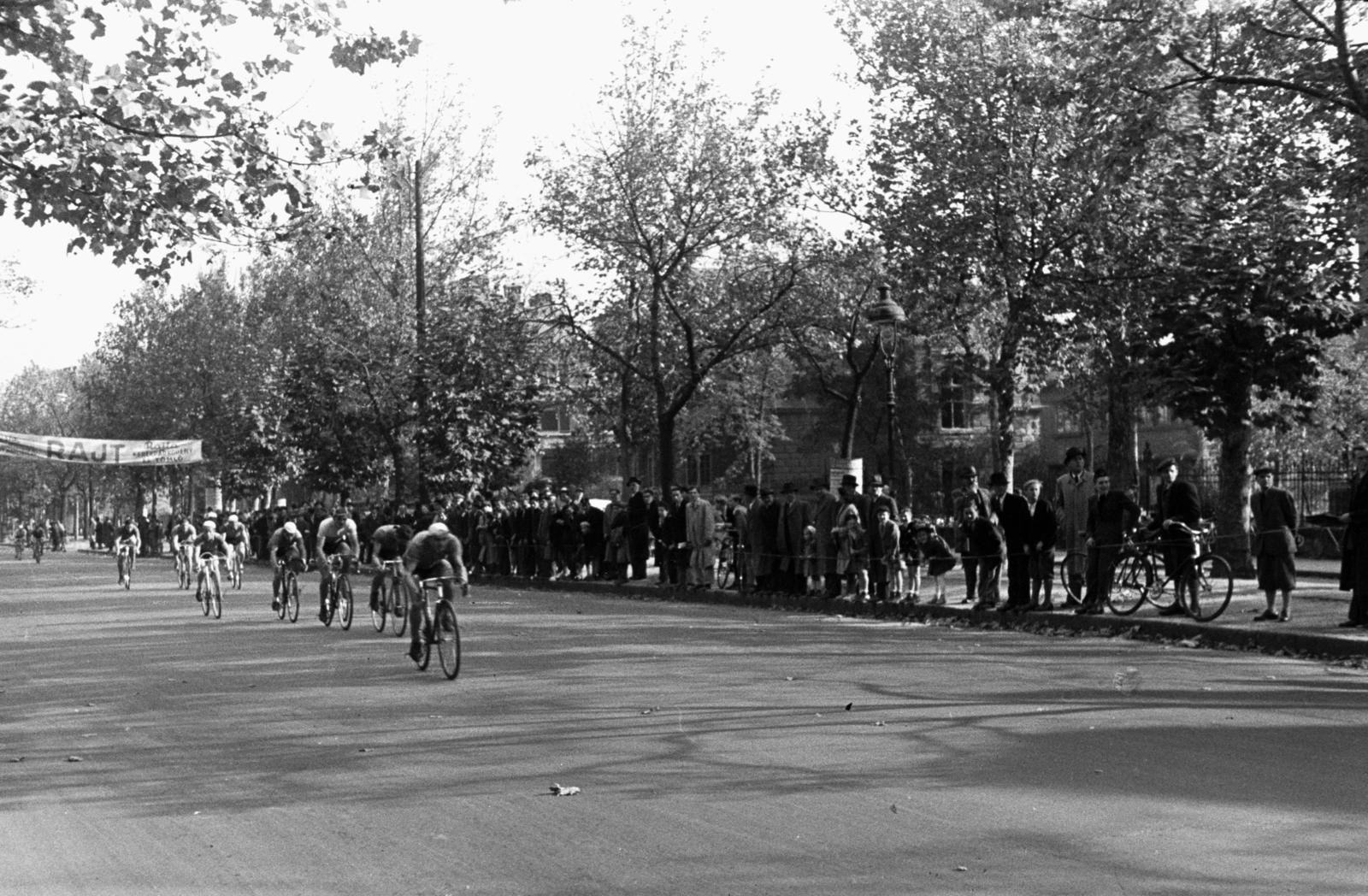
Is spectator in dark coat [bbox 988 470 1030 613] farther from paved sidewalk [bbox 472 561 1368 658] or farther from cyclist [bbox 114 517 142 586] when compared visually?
cyclist [bbox 114 517 142 586]

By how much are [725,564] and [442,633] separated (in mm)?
16367

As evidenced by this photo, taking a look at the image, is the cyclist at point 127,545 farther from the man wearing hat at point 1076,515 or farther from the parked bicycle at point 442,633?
the parked bicycle at point 442,633

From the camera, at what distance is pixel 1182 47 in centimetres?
1725

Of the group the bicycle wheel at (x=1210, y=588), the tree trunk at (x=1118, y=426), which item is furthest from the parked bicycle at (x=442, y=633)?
the tree trunk at (x=1118, y=426)

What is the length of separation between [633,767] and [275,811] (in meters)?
1.98

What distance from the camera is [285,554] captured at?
23.8 m

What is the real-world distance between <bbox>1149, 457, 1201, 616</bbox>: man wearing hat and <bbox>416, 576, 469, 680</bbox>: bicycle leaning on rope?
8.27 meters

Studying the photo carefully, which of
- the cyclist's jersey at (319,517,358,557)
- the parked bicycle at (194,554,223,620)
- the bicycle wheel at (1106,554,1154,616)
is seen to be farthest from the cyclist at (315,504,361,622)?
the bicycle wheel at (1106,554,1154,616)

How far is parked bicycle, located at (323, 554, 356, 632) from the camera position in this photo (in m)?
21.5

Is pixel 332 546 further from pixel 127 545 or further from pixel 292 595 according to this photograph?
pixel 127 545

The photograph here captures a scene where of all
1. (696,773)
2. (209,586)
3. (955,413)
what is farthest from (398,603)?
(955,413)

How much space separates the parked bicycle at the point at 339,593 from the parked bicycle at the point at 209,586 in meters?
3.60

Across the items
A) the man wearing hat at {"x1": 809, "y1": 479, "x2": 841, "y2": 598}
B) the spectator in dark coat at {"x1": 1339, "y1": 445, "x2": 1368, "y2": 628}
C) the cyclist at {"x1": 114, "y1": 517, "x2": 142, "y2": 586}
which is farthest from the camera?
the cyclist at {"x1": 114, "y1": 517, "x2": 142, "y2": 586}

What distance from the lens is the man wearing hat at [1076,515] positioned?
2139cm
